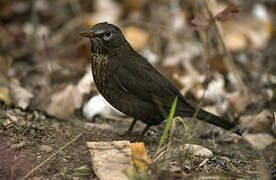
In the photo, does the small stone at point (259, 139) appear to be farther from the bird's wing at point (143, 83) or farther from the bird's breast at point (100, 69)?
the bird's breast at point (100, 69)

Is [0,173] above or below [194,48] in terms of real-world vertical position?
below

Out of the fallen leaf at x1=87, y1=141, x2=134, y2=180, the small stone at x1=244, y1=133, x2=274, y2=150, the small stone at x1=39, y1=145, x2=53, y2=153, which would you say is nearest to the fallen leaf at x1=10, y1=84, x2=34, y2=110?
the small stone at x1=39, y1=145, x2=53, y2=153

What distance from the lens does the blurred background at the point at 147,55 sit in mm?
4383

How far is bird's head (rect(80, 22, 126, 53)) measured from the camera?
3596mm

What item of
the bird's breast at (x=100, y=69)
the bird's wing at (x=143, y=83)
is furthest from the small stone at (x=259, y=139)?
the bird's breast at (x=100, y=69)

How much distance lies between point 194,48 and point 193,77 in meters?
1.22

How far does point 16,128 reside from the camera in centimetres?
365

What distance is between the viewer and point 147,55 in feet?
19.9

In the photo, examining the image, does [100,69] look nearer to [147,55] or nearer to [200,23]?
[200,23]

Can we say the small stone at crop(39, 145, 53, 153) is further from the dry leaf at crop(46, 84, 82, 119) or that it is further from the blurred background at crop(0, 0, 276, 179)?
the dry leaf at crop(46, 84, 82, 119)

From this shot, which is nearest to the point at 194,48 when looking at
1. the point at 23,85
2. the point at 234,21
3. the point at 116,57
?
the point at 234,21

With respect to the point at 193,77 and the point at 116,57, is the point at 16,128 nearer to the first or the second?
the point at 116,57

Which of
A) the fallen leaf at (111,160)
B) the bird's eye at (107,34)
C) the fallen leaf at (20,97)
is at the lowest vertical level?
the fallen leaf at (111,160)

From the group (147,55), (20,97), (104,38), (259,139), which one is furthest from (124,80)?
(147,55)
